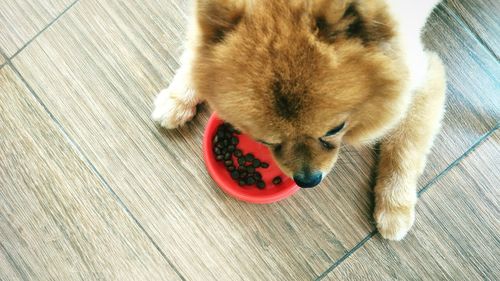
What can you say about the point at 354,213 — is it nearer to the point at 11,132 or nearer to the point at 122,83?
the point at 122,83

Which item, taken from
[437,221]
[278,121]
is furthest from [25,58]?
[437,221]

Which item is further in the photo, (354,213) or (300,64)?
(354,213)

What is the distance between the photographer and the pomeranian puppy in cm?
102

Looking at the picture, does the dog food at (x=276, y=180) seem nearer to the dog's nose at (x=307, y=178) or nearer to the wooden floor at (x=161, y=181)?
the wooden floor at (x=161, y=181)

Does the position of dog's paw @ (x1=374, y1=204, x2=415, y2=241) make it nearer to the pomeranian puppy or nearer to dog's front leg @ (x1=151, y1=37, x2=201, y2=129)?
the pomeranian puppy

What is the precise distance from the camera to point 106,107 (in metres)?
1.81

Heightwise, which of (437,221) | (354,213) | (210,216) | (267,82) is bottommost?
(437,221)

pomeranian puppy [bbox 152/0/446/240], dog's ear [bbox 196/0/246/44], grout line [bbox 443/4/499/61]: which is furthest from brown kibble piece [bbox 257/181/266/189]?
grout line [bbox 443/4/499/61]

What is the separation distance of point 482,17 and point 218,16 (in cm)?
123

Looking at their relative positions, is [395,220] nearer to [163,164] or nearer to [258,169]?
[258,169]

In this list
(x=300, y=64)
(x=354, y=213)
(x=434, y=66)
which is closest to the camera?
(x=300, y=64)

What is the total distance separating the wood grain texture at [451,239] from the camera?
1721mm

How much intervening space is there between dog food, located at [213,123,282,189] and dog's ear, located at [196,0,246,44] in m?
0.62

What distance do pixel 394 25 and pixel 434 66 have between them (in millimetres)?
648
